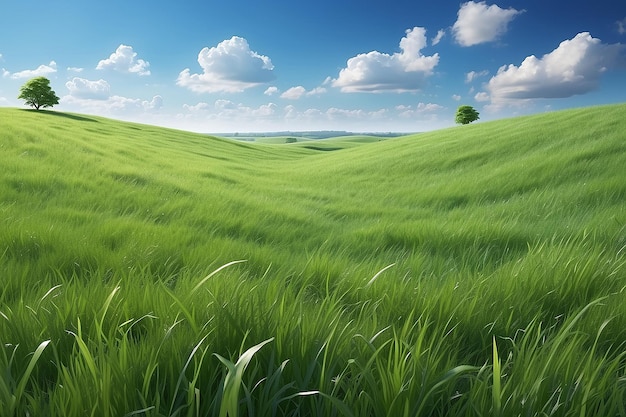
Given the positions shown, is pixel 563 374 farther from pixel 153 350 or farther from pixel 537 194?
pixel 537 194

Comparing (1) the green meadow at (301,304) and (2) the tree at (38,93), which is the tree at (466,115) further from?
(1) the green meadow at (301,304)

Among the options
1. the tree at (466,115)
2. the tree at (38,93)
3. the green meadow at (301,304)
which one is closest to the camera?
the green meadow at (301,304)

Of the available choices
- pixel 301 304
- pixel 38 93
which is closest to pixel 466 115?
pixel 38 93

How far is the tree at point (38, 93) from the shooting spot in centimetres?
4931

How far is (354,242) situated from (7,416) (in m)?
3.53

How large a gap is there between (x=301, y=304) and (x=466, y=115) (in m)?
69.8

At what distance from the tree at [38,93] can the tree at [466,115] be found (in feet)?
192

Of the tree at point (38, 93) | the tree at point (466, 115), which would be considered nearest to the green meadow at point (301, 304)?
the tree at point (38, 93)

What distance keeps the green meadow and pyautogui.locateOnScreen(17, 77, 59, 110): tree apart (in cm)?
5227

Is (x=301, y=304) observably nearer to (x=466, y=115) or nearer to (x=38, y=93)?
(x=38, y=93)

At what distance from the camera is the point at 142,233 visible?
149 inches

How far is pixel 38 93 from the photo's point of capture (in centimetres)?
4972

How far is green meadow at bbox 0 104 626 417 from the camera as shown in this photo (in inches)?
43.4

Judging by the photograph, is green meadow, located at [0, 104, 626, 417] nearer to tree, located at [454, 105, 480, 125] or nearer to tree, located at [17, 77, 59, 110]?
tree, located at [17, 77, 59, 110]
